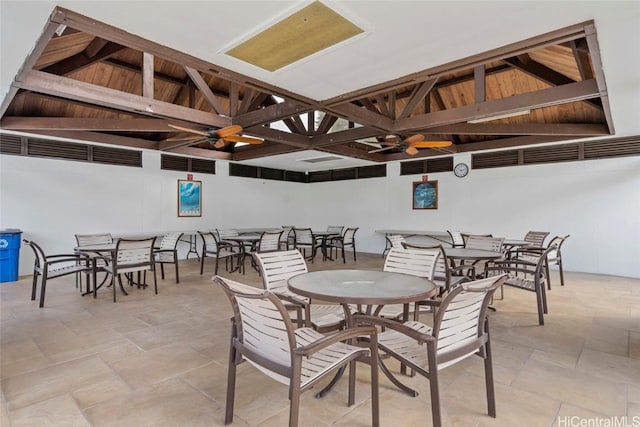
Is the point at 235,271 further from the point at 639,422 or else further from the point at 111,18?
the point at 639,422

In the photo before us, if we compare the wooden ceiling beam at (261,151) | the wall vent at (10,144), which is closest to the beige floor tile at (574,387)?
the wooden ceiling beam at (261,151)

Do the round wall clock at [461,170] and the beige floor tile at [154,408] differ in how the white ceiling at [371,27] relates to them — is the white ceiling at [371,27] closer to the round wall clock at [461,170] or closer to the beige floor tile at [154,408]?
the beige floor tile at [154,408]

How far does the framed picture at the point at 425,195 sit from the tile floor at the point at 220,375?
15.9ft

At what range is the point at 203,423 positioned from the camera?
1.96 m

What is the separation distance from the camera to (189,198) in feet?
29.2

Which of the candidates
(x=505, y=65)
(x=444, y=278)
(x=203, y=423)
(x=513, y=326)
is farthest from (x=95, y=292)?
(x=505, y=65)

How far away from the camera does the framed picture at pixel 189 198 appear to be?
8.72 metres

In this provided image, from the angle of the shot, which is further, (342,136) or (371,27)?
(342,136)

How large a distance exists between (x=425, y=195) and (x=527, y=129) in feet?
10.9

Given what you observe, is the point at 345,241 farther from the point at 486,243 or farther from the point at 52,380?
the point at 52,380

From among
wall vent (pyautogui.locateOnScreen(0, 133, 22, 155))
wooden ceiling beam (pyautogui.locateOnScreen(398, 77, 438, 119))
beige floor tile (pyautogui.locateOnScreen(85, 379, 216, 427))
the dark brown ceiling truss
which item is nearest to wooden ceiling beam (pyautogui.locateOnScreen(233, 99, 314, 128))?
the dark brown ceiling truss

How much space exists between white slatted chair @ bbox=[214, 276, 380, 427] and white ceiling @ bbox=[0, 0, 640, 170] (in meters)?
1.86

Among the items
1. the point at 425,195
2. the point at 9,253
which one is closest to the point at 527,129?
the point at 425,195

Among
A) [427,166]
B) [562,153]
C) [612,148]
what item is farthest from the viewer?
[427,166]
